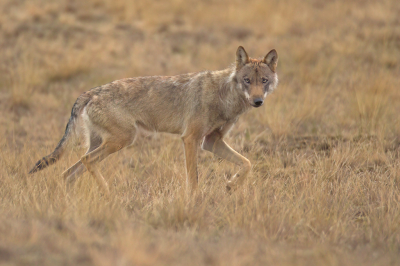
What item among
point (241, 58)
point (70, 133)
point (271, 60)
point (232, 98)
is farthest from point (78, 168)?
point (271, 60)

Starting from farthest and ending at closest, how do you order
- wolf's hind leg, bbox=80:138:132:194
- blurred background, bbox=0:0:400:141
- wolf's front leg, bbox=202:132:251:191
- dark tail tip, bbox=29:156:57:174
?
blurred background, bbox=0:0:400:141 < wolf's hind leg, bbox=80:138:132:194 < wolf's front leg, bbox=202:132:251:191 < dark tail tip, bbox=29:156:57:174

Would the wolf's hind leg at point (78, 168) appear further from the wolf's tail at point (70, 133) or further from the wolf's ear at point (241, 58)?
the wolf's ear at point (241, 58)

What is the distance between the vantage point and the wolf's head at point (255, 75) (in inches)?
200

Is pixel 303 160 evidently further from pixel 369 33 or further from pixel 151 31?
pixel 151 31

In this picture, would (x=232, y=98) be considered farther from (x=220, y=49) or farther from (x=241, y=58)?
(x=220, y=49)

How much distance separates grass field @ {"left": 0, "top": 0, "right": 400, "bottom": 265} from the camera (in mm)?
3369

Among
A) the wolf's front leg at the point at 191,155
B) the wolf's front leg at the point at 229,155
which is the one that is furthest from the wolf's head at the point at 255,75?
the wolf's front leg at the point at 191,155

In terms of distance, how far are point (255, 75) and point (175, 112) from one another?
111 centimetres

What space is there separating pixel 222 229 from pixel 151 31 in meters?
9.81

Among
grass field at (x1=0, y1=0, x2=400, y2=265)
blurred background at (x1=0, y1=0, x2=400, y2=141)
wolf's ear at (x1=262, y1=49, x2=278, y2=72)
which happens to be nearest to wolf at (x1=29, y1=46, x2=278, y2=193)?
wolf's ear at (x1=262, y1=49, x2=278, y2=72)

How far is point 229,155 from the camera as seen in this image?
5434 mm

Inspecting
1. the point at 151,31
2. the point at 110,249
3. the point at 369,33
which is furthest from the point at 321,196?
the point at 151,31

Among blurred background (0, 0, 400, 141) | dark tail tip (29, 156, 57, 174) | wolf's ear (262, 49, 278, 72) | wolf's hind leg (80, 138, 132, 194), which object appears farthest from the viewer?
blurred background (0, 0, 400, 141)

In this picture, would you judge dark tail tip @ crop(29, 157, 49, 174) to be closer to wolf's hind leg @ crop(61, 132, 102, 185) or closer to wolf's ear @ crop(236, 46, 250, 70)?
wolf's hind leg @ crop(61, 132, 102, 185)
